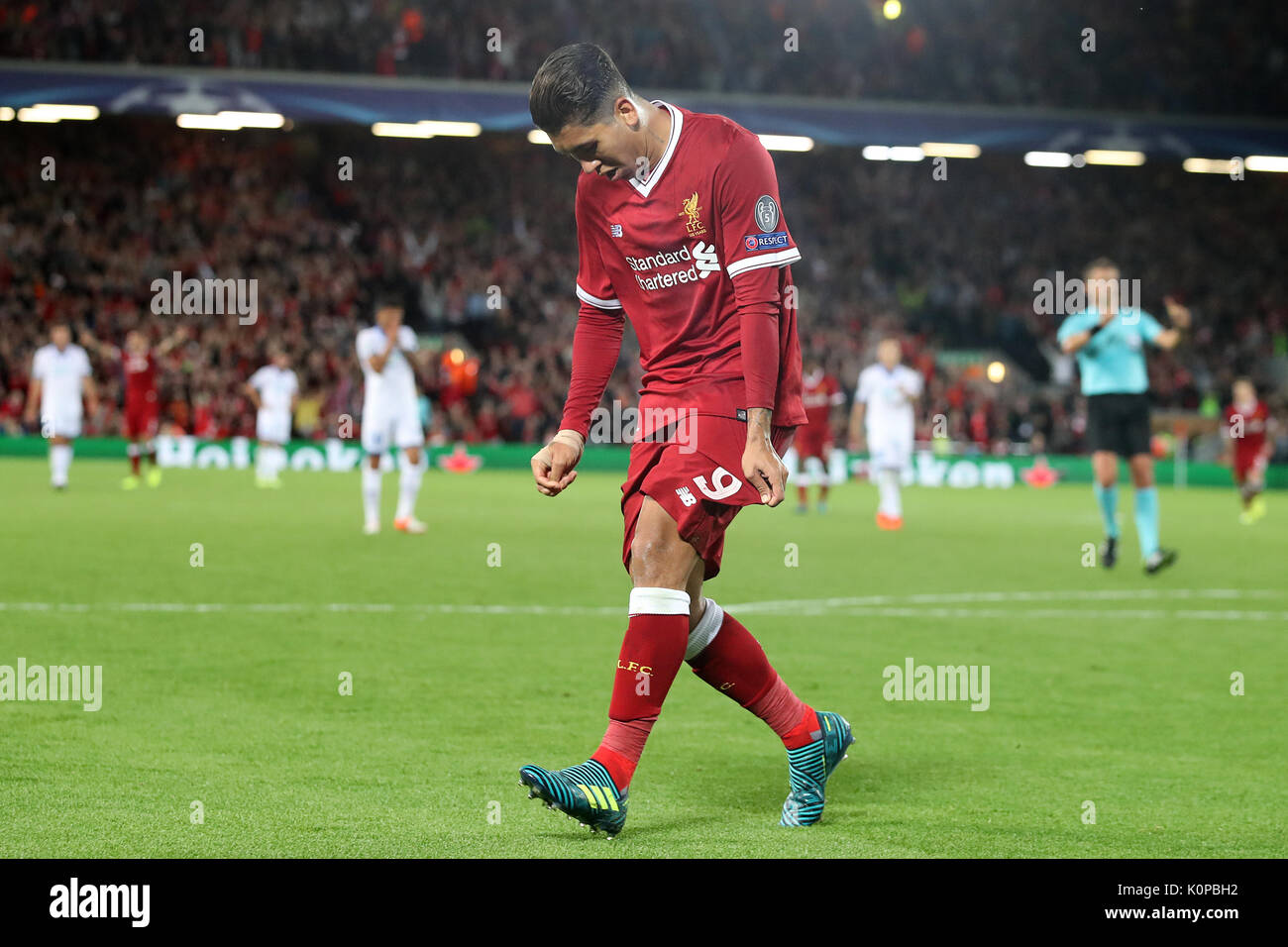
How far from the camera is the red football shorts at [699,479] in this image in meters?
4.29

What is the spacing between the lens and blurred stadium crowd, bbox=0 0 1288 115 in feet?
101

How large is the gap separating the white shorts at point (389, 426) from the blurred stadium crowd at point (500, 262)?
1469cm

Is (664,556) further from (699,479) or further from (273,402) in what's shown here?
(273,402)

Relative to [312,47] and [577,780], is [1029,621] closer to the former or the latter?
[577,780]

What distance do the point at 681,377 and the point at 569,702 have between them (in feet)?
7.60

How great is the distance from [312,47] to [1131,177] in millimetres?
21345

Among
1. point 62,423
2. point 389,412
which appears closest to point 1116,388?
point 389,412

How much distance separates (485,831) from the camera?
166 inches

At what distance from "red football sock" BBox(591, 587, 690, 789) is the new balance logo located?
18cm

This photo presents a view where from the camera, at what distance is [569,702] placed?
20.9ft

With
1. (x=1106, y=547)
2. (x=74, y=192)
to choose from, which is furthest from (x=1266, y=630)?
(x=74, y=192)

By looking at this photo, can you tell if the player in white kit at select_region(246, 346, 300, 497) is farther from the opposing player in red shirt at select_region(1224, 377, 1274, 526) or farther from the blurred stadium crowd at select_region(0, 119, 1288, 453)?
the opposing player in red shirt at select_region(1224, 377, 1274, 526)

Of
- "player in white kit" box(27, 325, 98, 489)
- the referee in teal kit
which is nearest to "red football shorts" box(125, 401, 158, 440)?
"player in white kit" box(27, 325, 98, 489)

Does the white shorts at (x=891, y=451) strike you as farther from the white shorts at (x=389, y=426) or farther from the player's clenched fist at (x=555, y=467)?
the player's clenched fist at (x=555, y=467)
